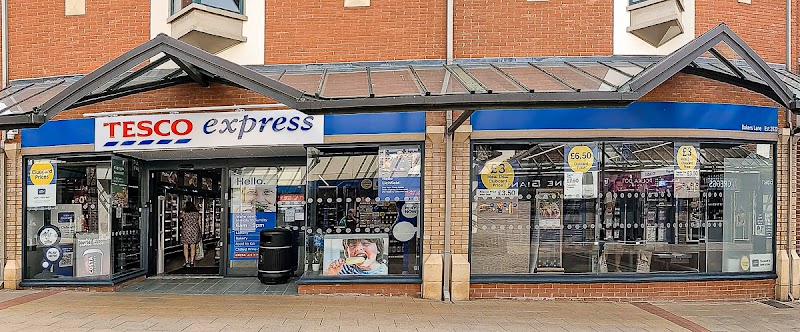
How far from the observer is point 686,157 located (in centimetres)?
878

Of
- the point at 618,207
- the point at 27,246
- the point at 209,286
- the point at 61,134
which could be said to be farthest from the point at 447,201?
the point at 27,246

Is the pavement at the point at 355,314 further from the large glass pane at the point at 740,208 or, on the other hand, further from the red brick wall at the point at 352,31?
the red brick wall at the point at 352,31

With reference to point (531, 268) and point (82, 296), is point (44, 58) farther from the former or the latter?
point (531, 268)

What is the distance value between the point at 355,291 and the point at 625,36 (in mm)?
5701

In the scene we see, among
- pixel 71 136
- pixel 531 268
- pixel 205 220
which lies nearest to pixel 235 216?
pixel 205 220

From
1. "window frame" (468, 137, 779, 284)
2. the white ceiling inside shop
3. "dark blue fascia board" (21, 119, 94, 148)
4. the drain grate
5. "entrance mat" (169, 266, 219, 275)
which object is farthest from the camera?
"entrance mat" (169, 266, 219, 275)

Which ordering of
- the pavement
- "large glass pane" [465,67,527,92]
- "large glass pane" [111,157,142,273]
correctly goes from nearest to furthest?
"large glass pane" [465,67,527,92]
the pavement
"large glass pane" [111,157,142,273]

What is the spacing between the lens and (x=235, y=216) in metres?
10.7

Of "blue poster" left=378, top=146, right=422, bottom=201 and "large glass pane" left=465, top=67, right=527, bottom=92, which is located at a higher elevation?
"large glass pane" left=465, top=67, right=527, bottom=92

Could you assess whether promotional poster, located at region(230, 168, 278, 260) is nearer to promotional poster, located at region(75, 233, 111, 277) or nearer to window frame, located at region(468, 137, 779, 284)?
promotional poster, located at region(75, 233, 111, 277)

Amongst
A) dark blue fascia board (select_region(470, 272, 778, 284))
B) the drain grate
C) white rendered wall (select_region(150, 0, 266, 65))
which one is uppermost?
white rendered wall (select_region(150, 0, 266, 65))

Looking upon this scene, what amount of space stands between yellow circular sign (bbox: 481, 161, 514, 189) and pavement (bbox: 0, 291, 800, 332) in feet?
5.81

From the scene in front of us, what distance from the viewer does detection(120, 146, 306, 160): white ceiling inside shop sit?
9.31 m

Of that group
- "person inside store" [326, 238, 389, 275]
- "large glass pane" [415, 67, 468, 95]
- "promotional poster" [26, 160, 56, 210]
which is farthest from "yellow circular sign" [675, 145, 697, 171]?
Answer: "promotional poster" [26, 160, 56, 210]
